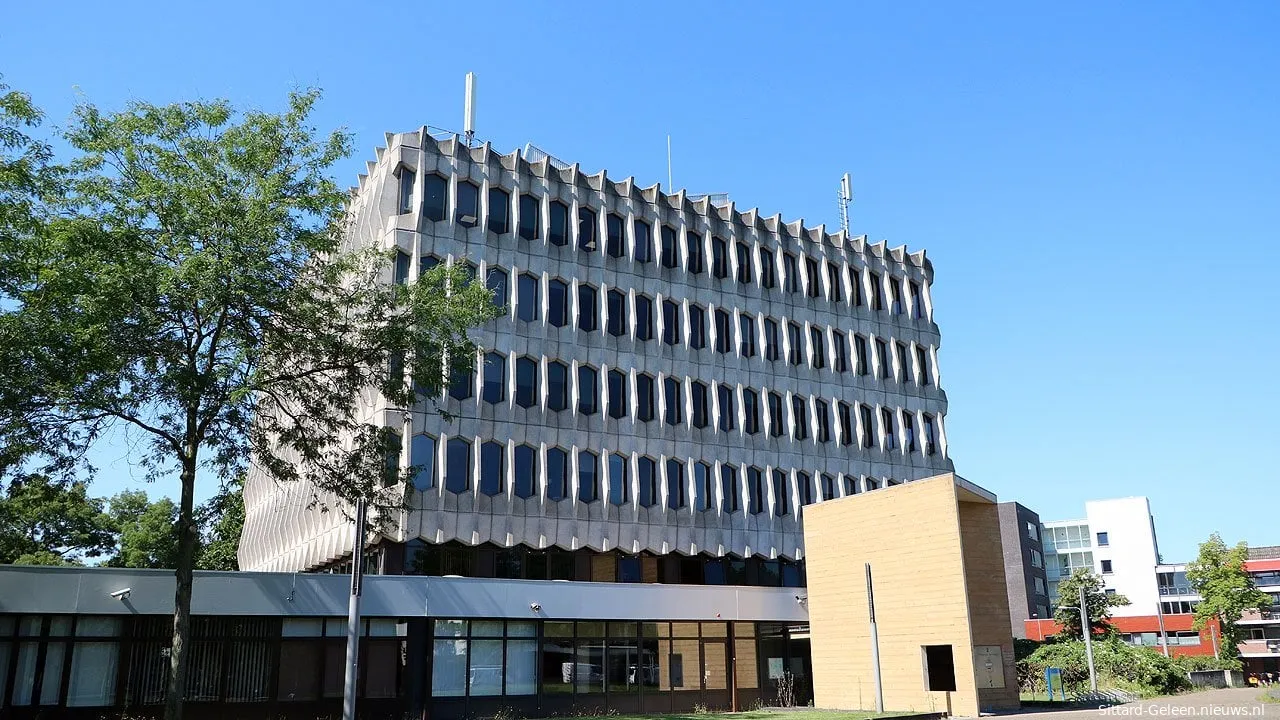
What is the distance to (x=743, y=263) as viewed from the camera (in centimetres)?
4562

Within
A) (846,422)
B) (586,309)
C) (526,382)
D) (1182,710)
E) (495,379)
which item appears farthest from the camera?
(846,422)

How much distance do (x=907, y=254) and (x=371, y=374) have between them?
3404 cm

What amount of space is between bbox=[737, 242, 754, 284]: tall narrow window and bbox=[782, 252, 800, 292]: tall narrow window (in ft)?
6.17

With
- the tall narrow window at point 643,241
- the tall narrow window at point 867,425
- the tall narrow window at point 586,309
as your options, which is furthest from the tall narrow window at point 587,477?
the tall narrow window at point 867,425

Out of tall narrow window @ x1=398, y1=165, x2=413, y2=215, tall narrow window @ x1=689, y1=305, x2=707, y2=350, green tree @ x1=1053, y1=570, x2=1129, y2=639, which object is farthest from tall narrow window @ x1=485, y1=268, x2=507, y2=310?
green tree @ x1=1053, y1=570, x2=1129, y2=639

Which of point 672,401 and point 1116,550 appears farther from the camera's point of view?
point 1116,550

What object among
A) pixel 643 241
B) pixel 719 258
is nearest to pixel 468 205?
pixel 643 241

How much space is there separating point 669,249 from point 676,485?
412 inches

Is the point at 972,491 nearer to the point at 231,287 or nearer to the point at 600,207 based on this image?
the point at 600,207

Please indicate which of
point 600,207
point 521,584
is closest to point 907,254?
point 600,207

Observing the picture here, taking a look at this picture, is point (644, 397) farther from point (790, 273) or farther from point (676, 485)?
point (790, 273)

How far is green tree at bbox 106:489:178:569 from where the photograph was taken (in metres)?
59.5

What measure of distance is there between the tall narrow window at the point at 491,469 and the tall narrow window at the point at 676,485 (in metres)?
7.43

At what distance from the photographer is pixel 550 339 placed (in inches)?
1512
